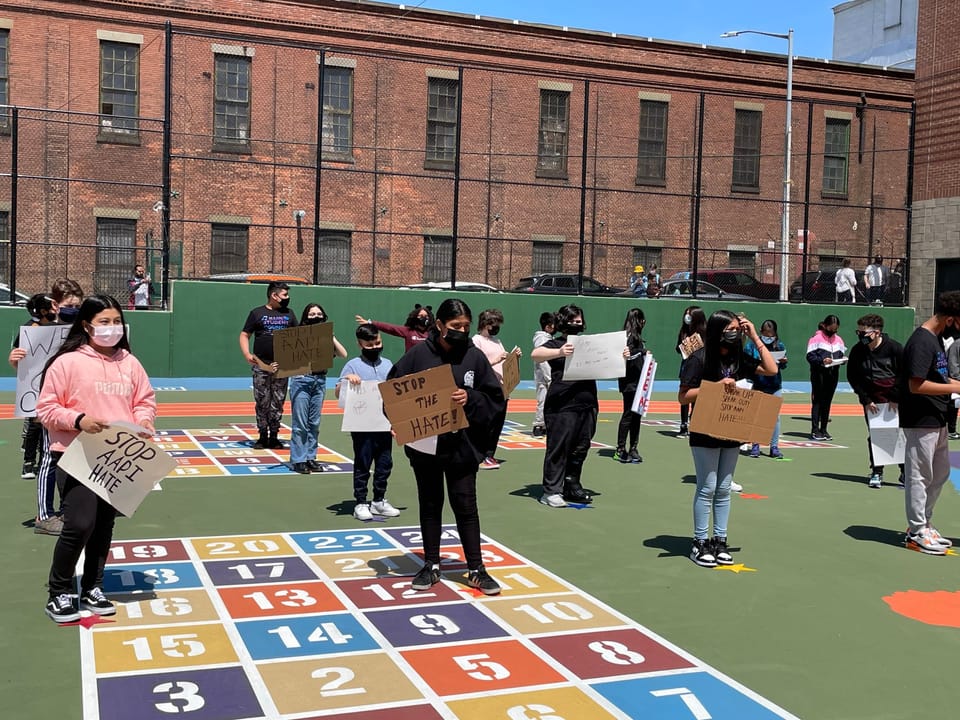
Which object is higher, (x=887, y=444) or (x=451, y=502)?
(x=887, y=444)

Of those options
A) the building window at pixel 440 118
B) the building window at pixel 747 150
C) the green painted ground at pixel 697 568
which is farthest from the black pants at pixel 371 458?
the building window at pixel 747 150

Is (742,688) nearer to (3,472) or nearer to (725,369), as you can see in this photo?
(725,369)

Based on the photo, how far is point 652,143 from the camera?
37500 millimetres

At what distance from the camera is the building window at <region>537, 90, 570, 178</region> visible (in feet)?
118

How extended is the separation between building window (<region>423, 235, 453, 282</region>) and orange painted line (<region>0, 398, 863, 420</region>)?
29.9 feet

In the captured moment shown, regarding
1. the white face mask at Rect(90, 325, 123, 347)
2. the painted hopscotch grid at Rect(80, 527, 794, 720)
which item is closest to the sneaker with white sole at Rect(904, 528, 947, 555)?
the painted hopscotch grid at Rect(80, 527, 794, 720)

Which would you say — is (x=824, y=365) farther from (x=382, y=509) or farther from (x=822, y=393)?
(x=382, y=509)

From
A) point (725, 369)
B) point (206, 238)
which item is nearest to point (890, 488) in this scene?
point (725, 369)

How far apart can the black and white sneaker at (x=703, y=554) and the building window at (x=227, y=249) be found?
989 inches

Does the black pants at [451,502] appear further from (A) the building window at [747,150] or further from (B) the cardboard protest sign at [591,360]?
(A) the building window at [747,150]

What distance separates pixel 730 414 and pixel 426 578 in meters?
2.57

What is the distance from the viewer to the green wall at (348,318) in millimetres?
22062

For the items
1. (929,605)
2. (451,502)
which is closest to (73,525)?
(451,502)

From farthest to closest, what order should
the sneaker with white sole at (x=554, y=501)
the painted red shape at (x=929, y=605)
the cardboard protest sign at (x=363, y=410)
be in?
the sneaker with white sole at (x=554, y=501) < the cardboard protest sign at (x=363, y=410) < the painted red shape at (x=929, y=605)
